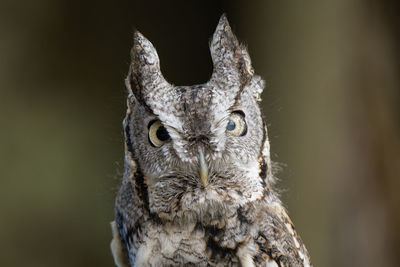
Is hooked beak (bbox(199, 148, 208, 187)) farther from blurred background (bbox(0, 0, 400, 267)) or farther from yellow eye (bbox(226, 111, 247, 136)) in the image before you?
blurred background (bbox(0, 0, 400, 267))

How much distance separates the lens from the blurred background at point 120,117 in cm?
335

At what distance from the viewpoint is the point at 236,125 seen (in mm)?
1649

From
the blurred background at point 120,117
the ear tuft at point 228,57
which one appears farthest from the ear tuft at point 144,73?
the blurred background at point 120,117

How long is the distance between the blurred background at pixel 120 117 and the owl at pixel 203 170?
1.71m

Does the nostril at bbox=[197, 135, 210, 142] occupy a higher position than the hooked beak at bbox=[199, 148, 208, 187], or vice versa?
the nostril at bbox=[197, 135, 210, 142]

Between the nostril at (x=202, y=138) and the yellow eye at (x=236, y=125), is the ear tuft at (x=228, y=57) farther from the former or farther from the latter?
the nostril at (x=202, y=138)

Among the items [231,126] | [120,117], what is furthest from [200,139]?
[120,117]

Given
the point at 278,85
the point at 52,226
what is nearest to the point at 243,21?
the point at 278,85

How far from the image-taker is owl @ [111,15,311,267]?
1.57 metres

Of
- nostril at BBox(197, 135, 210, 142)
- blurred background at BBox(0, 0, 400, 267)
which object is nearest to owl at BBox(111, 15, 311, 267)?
nostril at BBox(197, 135, 210, 142)

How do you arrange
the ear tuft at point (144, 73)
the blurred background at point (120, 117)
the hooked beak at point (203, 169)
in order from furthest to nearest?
the blurred background at point (120, 117) < the ear tuft at point (144, 73) < the hooked beak at point (203, 169)

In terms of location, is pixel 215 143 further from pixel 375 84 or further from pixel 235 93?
pixel 375 84

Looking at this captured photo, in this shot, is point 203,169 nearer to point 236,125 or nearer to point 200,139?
point 200,139

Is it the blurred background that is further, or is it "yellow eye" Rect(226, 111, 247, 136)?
the blurred background
